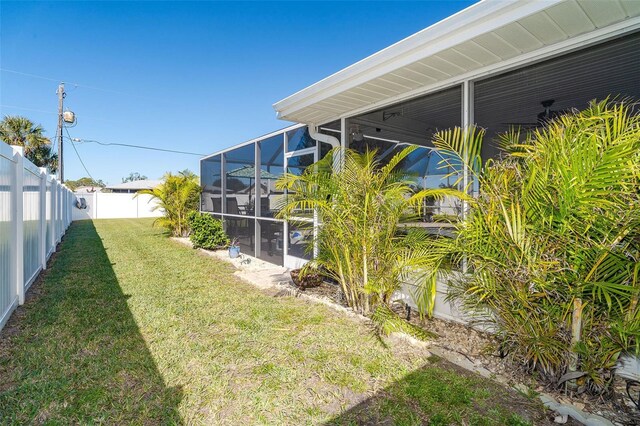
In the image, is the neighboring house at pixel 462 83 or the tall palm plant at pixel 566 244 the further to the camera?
the neighboring house at pixel 462 83

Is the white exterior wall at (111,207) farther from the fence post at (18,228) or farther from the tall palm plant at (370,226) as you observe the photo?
the tall palm plant at (370,226)

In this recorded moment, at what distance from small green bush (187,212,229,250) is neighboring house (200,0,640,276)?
8.35 feet

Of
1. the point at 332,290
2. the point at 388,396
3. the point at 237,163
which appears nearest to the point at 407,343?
the point at 388,396

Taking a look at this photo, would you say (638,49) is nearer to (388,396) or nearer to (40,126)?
(388,396)

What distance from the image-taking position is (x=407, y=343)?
10.2 ft

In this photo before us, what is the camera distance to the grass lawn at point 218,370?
2086 mm

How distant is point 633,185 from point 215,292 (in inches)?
191

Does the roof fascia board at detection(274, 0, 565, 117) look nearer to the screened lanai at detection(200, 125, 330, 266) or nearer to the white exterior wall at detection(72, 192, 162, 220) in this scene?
the screened lanai at detection(200, 125, 330, 266)

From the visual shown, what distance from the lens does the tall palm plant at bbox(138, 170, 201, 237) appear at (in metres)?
10.9

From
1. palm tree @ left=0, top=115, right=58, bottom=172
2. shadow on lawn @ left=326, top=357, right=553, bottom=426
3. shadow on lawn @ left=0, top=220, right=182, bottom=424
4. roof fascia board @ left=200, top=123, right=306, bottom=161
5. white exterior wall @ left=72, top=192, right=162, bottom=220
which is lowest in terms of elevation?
shadow on lawn @ left=326, top=357, right=553, bottom=426

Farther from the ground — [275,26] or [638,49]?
[275,26]

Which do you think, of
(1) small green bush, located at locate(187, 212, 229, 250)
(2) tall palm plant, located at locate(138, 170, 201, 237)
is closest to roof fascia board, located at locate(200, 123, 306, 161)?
(2) tall palm plant, located at locate(138, 170, 201, 237)

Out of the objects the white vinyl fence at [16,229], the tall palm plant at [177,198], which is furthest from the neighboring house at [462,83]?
the tall palm plant at [177,198]

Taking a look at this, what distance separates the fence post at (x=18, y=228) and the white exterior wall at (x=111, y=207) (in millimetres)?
18443
